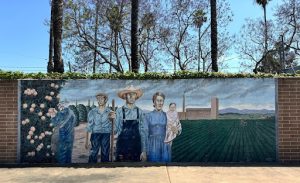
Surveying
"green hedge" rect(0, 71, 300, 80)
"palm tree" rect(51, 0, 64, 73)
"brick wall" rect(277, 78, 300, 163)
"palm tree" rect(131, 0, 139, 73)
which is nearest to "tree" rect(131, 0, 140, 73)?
"palm tree" rect(131, 0, 139, 73)

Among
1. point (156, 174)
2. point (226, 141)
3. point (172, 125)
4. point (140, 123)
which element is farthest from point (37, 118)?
point (226, 141)

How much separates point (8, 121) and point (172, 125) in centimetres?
439

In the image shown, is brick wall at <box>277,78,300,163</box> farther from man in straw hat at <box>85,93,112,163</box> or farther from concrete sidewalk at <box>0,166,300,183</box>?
man in straw hat at <box>85,93,112,163</box>

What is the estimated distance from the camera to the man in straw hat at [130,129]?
1170cm

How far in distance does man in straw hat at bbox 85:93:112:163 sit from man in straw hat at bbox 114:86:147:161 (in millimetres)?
274

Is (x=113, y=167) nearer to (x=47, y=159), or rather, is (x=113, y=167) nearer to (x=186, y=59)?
(x=47, y=159)

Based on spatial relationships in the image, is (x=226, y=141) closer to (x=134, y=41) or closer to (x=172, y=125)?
(x=172, y=125)

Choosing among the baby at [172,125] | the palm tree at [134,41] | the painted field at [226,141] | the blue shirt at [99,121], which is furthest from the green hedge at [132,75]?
the palm tree at [134,41]

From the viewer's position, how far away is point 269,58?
43.8 m

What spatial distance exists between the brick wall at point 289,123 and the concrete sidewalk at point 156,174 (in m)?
0.85

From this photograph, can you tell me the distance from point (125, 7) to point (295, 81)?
2237 cm

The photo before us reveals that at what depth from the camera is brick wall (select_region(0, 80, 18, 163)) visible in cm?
1165

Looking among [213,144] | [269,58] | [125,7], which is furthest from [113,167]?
[269,58]

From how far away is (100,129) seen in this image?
38.5ft
